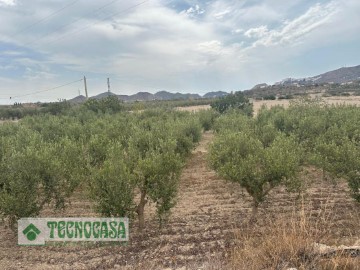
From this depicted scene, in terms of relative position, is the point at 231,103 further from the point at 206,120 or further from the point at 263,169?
the point at 263,169

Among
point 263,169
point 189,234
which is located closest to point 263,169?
point 263,169

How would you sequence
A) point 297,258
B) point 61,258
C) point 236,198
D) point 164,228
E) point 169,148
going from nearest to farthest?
point 297,258 < point 61,258 < point 164,228 < point 169,148 < point 236,198

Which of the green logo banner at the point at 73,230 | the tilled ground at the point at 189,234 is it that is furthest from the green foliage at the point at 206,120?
the green logo banner at the point at 73,230

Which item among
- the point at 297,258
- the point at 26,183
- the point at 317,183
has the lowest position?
the point at 317,183

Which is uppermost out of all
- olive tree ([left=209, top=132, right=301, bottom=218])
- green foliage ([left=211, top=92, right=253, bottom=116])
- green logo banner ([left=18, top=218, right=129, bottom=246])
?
green foliage ([left=211, top=92, right=253, bottom=116])

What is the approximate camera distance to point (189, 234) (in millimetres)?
12430

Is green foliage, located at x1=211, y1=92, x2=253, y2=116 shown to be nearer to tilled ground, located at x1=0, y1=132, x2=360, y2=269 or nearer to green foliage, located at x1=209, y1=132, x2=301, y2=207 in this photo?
tilled ground, located at x1=0, y1=132, x2=360, y2=269

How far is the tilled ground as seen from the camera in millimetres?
10273

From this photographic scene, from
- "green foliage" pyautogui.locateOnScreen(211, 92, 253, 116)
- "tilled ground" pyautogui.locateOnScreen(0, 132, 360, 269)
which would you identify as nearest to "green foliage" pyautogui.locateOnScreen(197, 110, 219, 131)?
"green foliage" pyautogui.locateOnScreen(211, 92, 253, 116)

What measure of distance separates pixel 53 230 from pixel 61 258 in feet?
7.69

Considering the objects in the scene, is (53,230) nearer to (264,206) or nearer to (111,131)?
(264,206)

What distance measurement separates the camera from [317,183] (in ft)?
63.8

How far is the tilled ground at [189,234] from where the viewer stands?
10273 mm

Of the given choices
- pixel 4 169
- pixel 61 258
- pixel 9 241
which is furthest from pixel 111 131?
pixel 61 258
